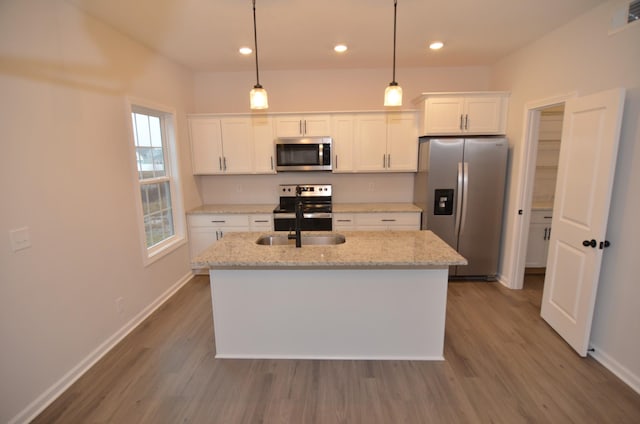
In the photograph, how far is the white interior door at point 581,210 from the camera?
7.26 feet

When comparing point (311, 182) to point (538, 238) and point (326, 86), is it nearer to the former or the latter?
point (326, 86)

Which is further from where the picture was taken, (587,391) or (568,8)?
(568,8)

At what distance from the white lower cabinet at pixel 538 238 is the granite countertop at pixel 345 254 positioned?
7.74 feet

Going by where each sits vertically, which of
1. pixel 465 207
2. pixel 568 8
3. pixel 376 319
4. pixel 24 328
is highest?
pixel 568 8

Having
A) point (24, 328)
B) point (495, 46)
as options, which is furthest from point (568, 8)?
point (24, 328)

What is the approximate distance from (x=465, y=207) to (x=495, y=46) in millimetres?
1852

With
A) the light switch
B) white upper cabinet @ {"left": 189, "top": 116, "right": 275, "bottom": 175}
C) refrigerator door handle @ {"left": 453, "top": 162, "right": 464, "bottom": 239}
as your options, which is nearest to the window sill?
white upper cabinet @ {"left": 189, "top": 116, "right": 275, "bottom": 175}

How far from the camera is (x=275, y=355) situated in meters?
2.47

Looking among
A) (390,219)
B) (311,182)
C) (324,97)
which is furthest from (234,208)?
(390,219)

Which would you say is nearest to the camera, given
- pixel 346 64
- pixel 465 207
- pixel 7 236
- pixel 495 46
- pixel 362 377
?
pixel 7 236

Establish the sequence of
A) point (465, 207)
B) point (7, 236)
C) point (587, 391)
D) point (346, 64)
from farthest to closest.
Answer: point (346, 64) → point (465, 207) → point (587, 391) → point (7, 236)

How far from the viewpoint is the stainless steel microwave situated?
162 inches

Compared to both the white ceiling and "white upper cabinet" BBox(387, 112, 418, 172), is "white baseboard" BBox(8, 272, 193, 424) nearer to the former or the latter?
the white ceiling

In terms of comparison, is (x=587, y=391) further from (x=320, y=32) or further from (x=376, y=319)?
(x=320, y=32)
